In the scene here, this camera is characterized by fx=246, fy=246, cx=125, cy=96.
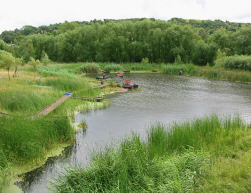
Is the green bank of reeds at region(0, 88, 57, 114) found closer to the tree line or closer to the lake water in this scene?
the lake water

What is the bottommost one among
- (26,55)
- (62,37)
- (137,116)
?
(137,116)

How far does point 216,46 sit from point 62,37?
112 ft

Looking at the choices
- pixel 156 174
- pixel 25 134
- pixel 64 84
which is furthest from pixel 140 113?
pixel 156 174

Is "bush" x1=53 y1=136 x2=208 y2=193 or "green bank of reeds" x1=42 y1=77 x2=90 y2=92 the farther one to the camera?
"green bank of reeds" x1=42 y1=77 x2=90 y2=92

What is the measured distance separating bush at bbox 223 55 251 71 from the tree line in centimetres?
1085

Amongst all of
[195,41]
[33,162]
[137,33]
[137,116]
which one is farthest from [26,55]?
[33,162]

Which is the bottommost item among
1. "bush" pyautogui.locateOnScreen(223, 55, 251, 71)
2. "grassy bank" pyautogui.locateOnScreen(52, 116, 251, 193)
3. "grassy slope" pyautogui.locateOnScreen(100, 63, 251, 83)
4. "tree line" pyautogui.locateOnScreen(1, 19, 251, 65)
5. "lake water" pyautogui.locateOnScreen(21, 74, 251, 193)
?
"lake water" pyautogui.locateOnScreen(21, 74, 251, 193)

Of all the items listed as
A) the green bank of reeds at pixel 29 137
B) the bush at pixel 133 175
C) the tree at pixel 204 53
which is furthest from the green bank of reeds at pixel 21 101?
the tree at pixel 204 53

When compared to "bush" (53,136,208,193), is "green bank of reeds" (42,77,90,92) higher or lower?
higher

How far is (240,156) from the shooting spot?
7.14 m

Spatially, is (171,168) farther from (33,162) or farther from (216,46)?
(216,46)

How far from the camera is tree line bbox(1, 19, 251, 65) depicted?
44656 mm

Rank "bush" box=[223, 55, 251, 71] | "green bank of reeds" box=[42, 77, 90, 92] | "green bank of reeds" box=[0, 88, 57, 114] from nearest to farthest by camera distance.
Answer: "green bank of reeds" box=[0, 88, 57, 114]
"green bank of reeds" box=[42, 77, 90, 92]
"bush" box=[223, 55, 251, 71]

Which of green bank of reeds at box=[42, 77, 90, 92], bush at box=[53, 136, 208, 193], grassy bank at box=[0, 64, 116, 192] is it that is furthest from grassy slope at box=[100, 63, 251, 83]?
bush at box=[53, 136, 208, 193]
